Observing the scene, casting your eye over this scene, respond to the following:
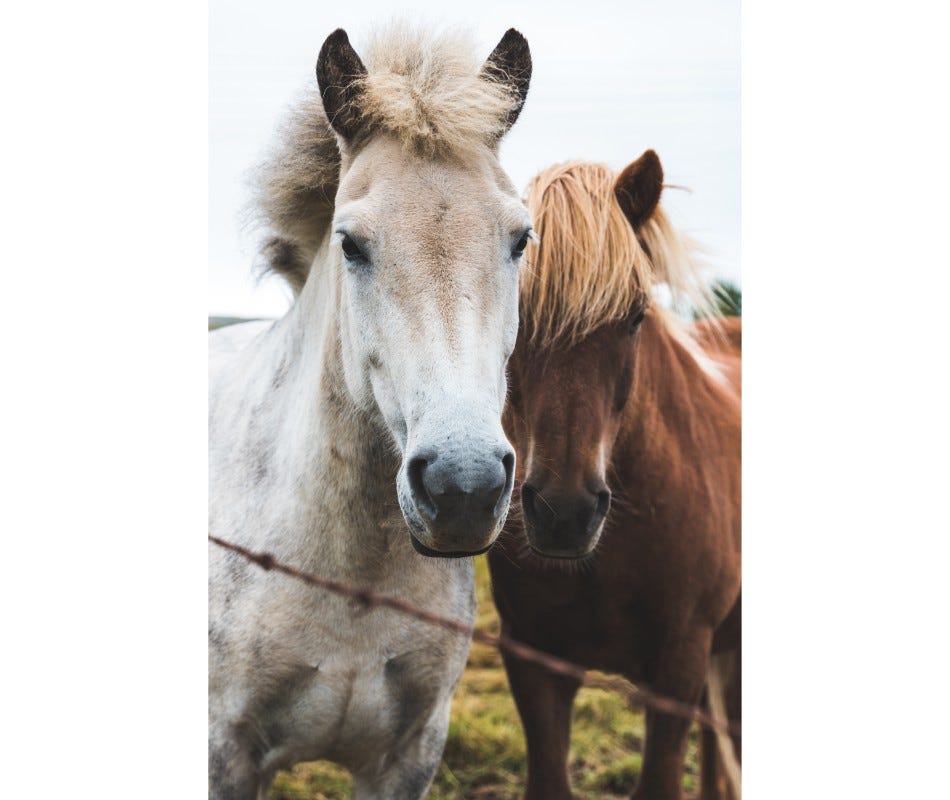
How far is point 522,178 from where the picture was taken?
6.93ft

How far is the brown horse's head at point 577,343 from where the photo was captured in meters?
1.87

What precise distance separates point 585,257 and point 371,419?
0.60 metres

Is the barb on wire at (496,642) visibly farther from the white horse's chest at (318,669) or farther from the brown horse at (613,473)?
the brown horse at (613,473)

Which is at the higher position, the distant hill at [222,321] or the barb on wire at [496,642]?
the distant hill at [222,321]

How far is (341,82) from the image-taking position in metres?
1.60

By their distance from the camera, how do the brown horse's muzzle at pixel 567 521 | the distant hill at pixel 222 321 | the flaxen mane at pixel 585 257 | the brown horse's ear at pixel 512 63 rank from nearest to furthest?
the brown horse's ear at pixel 512 63, the brown horse's muzzle at pixel 567 521, the flaxen mane at pixel 585 257, the distant hill at pixel 222 321

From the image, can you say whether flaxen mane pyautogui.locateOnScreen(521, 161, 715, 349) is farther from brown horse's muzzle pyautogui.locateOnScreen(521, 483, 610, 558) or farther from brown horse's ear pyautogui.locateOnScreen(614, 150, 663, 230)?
brown horse's muzzle pyautogui.locateOnScreen(521, 483, 610, 558)

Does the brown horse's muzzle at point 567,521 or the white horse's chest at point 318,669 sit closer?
the white horse's chest at point 318,669

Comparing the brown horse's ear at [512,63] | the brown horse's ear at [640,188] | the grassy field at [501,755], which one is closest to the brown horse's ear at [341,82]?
A: the brown horse's ear at [512,63]

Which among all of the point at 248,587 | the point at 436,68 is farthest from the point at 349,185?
the point at 248,587

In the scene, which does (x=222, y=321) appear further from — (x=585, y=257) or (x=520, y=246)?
(x=520, y=246)

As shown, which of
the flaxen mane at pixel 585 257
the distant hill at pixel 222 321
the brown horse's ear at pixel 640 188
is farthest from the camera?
the distant hill at pixel 222 321

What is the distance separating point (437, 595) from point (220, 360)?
0.88 m

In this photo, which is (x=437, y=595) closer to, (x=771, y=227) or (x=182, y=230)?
(x=182, y=230)
